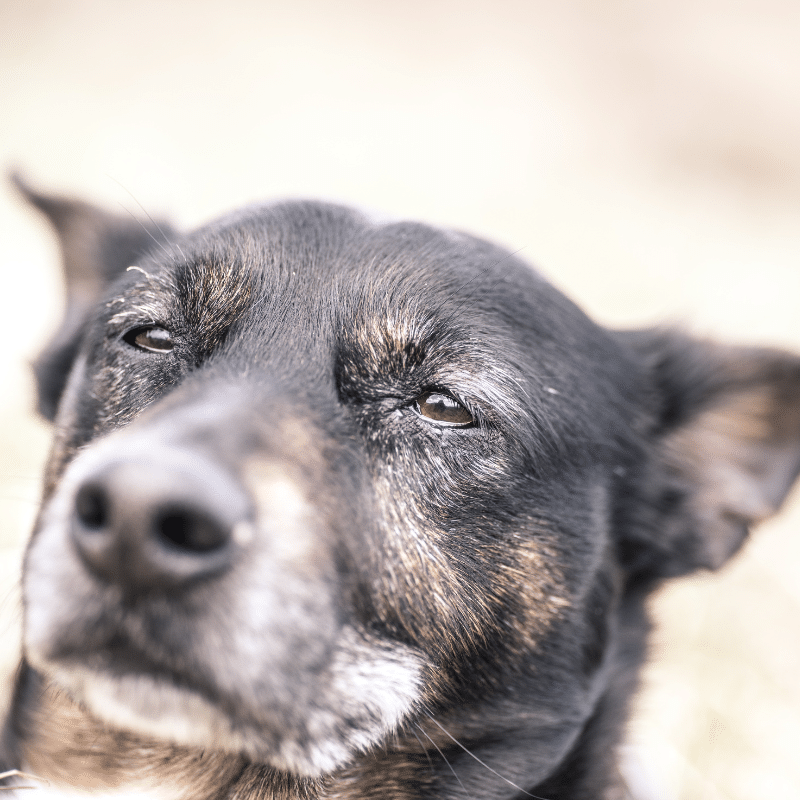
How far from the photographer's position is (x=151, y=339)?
2611 mm

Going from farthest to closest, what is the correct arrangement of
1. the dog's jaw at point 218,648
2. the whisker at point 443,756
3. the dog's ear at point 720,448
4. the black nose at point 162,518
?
the dog's ear at point 720,448, the whisker at point 443,756, the dog's jaw at point 218,648, the black nose at point 162,518

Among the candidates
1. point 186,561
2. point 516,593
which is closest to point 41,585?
point 186,561

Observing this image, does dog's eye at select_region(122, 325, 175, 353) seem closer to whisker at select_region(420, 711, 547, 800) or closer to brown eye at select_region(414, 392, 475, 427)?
brown eye at select_region(414, 392, 475, 427)

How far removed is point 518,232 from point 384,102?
19.4 feet

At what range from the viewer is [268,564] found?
1.84 meters

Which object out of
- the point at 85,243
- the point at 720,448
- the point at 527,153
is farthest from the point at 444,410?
the point at 527,153

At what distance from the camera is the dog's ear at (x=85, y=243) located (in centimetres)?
340

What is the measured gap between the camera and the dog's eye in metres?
2.58

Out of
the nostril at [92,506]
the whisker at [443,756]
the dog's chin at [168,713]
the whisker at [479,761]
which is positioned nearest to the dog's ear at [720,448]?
the whisker at [479,761]

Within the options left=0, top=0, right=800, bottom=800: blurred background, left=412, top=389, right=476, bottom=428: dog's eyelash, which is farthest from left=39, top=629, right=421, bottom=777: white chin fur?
left=0, top=0, right=800, bottom=800: blurred background

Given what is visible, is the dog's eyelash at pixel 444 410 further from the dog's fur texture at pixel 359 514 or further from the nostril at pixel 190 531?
the nostril at pixel 190 531

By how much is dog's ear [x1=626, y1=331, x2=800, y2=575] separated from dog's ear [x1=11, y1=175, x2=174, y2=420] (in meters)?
2.23

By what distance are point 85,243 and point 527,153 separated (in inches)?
521

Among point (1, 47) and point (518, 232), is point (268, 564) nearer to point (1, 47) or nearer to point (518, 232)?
point (518, 232)
